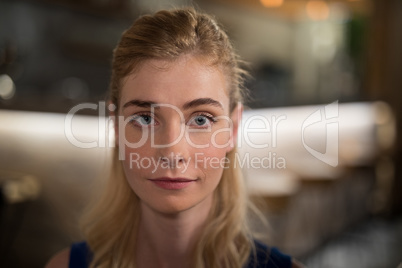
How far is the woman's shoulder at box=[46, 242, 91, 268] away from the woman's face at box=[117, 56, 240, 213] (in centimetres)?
23

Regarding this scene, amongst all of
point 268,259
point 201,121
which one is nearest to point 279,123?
point 268,259

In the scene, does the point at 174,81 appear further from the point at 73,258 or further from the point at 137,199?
the point at 73,258

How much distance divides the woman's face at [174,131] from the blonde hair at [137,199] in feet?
0.09

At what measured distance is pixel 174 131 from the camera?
0.74 meters

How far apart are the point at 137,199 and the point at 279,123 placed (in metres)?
3.13

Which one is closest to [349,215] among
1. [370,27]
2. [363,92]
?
[363,92]

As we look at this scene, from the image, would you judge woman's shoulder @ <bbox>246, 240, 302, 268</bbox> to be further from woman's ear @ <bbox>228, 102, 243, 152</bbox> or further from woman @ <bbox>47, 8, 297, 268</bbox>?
woman's ear @ <bbox>228, 102, 243, 152</bbox>

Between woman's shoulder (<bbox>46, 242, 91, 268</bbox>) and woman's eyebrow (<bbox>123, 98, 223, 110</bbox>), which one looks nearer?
woman's eyebrow (<bbox>123, 98, 223, 110</bbox>)

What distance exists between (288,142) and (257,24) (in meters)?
2.64

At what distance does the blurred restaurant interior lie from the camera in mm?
2873

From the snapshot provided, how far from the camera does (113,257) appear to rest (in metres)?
0.87

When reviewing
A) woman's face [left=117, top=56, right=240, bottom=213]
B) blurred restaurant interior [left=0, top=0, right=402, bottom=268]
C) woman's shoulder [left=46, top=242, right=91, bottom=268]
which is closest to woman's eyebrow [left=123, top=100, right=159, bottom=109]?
woman's face [left=117, top=56, right=240, bottom=213]

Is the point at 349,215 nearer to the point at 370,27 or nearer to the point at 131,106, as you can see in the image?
the point at 370,27

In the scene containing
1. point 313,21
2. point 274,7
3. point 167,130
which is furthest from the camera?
point 313,21
